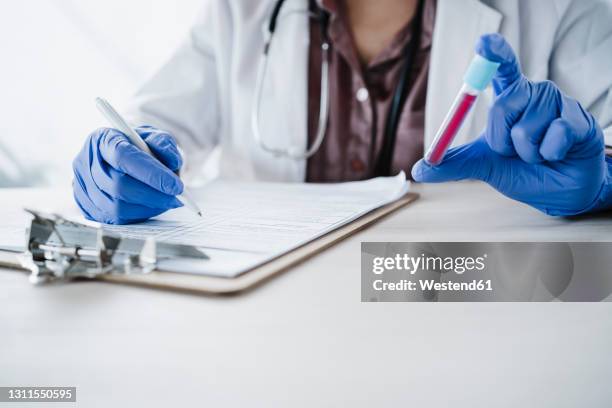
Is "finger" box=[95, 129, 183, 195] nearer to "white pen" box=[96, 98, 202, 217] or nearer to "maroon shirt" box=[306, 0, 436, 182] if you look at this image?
"white pen" box=[96, 98, 202, 217]

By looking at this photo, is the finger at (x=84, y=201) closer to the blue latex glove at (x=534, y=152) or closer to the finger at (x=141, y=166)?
the finger at (x=141, y=166)

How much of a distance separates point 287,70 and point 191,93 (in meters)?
0.23

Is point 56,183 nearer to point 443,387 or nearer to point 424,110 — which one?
point 424,110

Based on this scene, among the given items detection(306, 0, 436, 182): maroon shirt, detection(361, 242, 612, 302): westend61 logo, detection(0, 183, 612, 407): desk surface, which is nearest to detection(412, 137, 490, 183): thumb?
detection(361, 242, 612, 302): westend61 logo

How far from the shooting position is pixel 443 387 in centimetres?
24

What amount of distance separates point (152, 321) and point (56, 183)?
132 cm

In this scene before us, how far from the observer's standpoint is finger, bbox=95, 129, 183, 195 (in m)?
0.54

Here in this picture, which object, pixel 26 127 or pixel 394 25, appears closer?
pixel 394 25

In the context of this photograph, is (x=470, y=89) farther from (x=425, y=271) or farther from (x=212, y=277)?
(x=212, y=277)

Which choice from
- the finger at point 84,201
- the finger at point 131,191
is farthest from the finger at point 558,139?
the finger at point 84,201

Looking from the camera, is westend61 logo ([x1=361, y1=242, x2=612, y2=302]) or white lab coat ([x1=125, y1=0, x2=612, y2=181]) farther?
white lab coat ([x1=125, y1=0, x2=612, y2=181])

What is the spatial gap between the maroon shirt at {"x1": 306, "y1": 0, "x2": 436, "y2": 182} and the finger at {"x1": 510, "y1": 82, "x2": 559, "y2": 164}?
0.49 m

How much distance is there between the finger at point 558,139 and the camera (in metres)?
0.46

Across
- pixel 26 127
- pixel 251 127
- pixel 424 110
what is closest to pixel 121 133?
pixel 251 127
